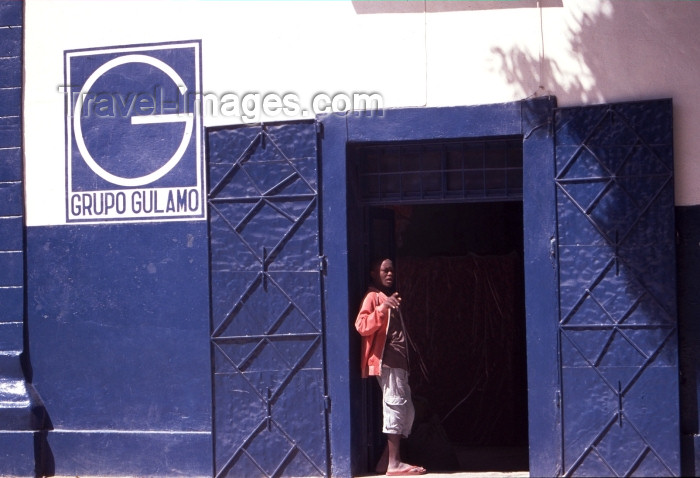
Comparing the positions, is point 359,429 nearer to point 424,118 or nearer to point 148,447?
point 148,447

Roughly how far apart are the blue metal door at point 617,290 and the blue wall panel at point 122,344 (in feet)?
10.7

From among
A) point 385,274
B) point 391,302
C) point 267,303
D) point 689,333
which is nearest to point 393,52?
point 385,274

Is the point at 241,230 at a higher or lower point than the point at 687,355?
higher

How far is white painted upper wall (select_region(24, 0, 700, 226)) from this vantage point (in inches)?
318

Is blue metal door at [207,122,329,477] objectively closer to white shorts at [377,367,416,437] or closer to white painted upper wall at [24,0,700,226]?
white painted upper wall at [24,0,700,226]

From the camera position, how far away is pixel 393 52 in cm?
854

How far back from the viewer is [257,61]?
8789mm

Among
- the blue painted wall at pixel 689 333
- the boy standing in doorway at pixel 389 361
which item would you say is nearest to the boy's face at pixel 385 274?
the boy standing in doorway at pixel 389 361

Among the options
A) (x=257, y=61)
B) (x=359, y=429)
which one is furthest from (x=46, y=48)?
(x=359, y=429)

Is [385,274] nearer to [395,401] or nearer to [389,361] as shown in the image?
[389,361]

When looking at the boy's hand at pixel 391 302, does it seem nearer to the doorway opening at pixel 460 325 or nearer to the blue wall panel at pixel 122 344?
the doorway opening at pixel 460 325

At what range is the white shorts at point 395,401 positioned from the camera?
332 inches

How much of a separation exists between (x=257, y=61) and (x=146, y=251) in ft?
6.72

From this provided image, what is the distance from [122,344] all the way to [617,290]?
453cm
